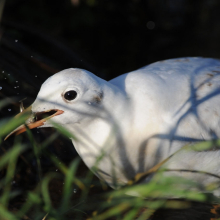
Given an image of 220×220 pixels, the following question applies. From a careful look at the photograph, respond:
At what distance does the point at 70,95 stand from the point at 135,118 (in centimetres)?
44

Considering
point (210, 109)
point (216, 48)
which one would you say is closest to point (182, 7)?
point (216, 48)

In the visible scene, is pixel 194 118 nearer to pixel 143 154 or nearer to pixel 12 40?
pixel 143 154

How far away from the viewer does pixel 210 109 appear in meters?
2.38

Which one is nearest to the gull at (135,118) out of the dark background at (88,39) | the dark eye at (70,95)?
the dark eye at (70,95)

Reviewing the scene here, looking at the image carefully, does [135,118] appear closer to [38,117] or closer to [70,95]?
[70,95]

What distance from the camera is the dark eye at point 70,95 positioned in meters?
2.08

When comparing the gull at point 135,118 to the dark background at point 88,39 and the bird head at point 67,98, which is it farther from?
the dark background at point 88,39

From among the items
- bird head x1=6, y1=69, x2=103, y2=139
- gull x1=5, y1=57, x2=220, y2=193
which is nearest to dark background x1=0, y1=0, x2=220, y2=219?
gull x1=5, y1=57, x2=220, y2=193

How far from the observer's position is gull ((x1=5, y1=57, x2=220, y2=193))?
2.15 m

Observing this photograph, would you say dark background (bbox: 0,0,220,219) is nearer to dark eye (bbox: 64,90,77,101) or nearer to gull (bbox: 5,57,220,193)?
gull (bbox: 5,57,220,193)

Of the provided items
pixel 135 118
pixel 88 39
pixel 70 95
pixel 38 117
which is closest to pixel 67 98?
pixel 70 95

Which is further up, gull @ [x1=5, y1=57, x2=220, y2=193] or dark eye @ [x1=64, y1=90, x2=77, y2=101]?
dark eye @ [x1=64, y1=90, x2=77, y2=101]

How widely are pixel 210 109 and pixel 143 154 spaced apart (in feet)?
1.63

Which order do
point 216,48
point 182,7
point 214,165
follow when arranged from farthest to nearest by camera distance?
point 182,7 < point 216,48 < point 214,165
